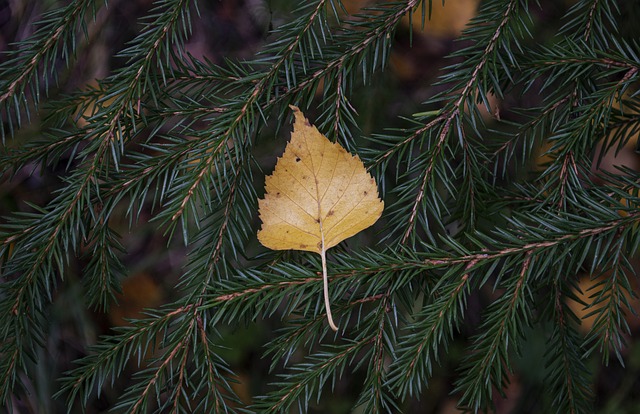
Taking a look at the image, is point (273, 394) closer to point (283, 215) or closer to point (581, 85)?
point (283, 215)

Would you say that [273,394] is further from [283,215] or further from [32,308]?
[32,308]

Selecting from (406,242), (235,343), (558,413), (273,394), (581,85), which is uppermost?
(581,85)

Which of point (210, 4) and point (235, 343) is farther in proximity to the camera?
point (210, 4)

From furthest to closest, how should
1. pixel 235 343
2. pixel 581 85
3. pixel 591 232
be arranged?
1. pixel 235 343
2. pixel 581 85
3. pixel 591 232

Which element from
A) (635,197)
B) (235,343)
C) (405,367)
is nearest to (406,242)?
(405,367)

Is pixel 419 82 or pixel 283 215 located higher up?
pixel 283 215

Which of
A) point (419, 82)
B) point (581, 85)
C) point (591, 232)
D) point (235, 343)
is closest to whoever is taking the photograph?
point (591, 232)
